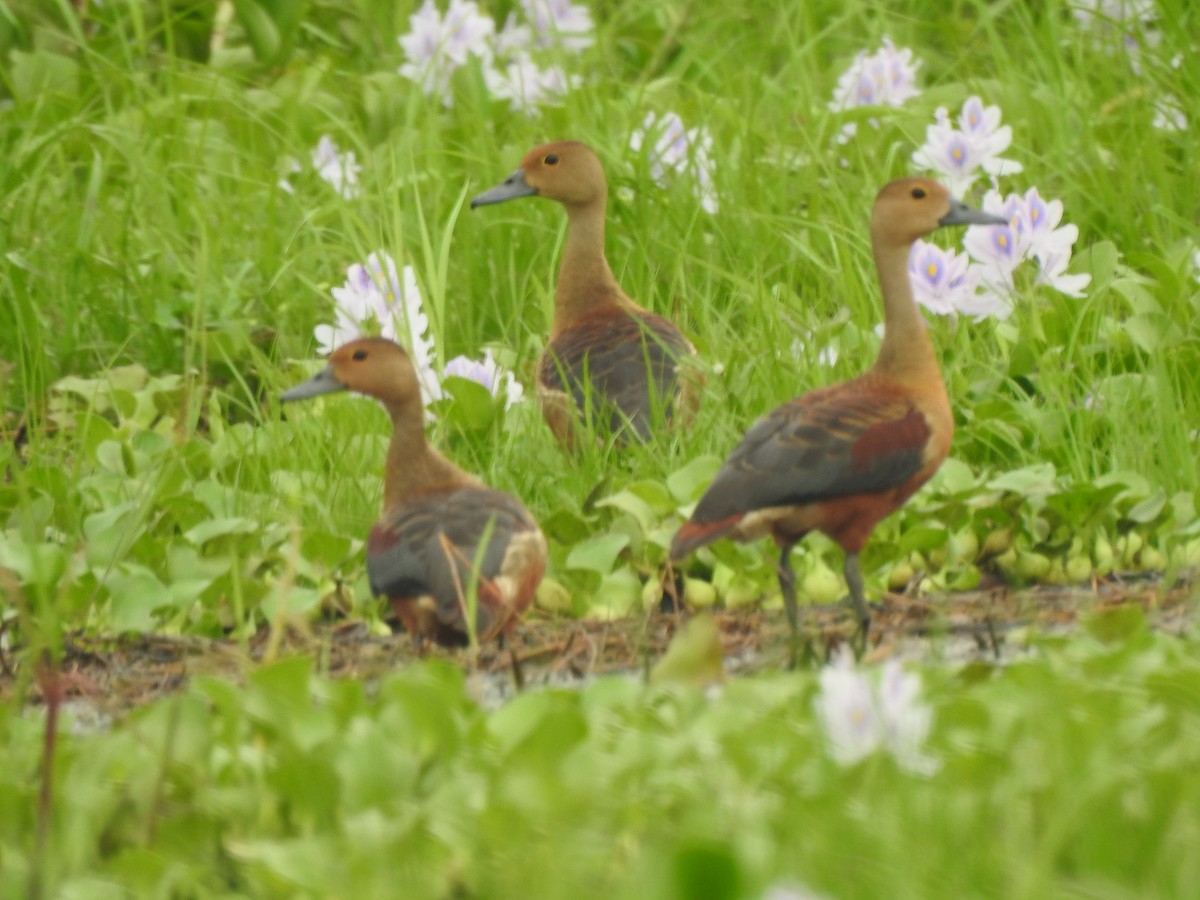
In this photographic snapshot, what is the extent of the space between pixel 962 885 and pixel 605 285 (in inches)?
145

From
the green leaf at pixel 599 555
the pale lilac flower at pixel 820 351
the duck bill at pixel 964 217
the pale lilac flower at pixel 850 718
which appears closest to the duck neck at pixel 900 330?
the duck bill at pixel 964 217

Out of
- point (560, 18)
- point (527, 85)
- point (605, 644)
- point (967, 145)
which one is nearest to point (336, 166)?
point (527, 85)

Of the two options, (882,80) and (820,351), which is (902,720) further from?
(882,80)

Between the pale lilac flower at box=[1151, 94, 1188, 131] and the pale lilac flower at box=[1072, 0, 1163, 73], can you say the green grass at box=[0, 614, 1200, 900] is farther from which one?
the pale lilac flower at box=[1072, 0, 1163, 73]

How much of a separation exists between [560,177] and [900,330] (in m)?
1.98

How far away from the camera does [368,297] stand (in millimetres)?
5652

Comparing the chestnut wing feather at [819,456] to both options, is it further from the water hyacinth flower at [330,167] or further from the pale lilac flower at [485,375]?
the water hyacinth flower at [330,167]

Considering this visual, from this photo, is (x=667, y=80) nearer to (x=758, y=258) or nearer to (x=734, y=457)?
(x=758, y=258)

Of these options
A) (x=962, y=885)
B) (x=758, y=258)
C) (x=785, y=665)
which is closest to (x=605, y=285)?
(x=758, y=258)

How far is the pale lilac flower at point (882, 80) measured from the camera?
7.12m

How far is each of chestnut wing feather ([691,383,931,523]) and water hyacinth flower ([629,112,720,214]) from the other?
7.56ft

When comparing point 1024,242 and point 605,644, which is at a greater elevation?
point 1024,242

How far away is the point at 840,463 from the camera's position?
405 centimetres

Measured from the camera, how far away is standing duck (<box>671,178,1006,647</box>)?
401cm
